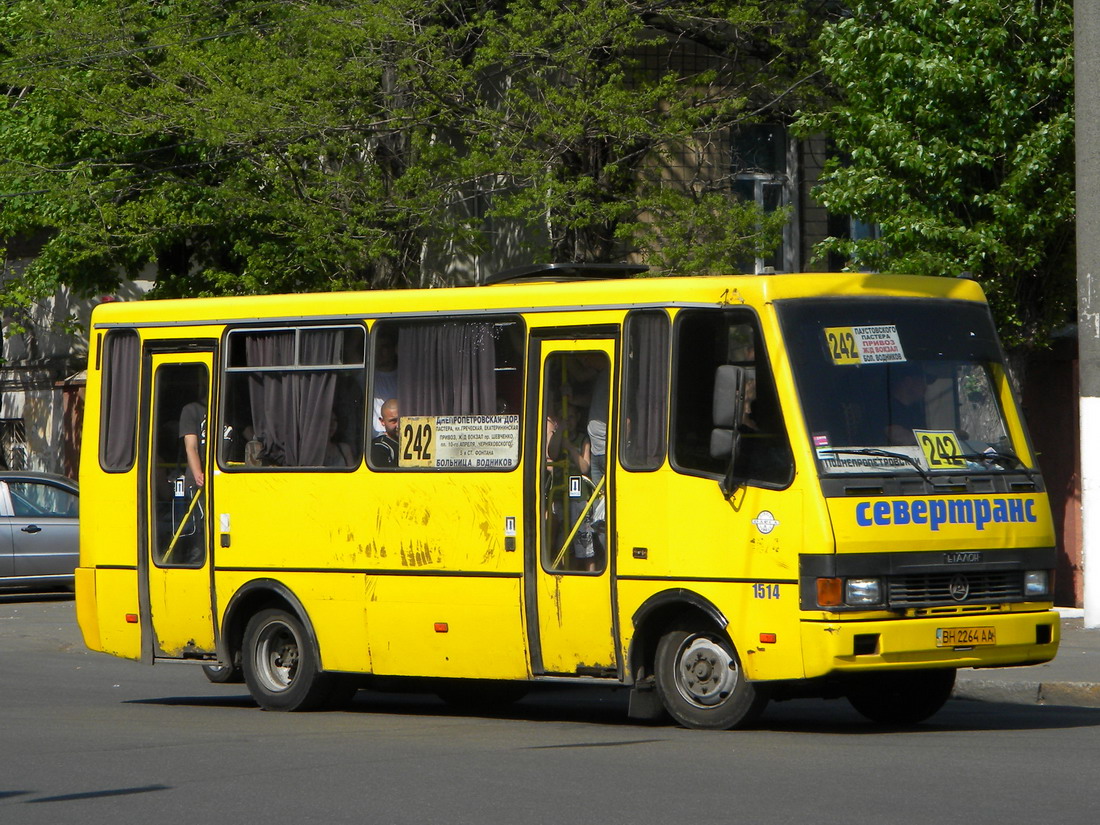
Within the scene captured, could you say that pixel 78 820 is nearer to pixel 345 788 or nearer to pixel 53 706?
pixel 345 788

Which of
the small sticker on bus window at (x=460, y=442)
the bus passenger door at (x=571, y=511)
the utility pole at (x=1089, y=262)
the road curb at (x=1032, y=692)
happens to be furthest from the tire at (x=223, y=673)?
the utility pole at (x=1089, y=262)

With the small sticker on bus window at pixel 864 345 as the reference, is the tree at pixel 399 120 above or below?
above

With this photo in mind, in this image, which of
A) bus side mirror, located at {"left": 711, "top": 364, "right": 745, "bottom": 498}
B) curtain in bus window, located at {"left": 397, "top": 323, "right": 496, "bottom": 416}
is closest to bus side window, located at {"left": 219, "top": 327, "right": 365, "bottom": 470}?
curtain in bus window, located at {"left": 397, "top": 323, "right": 496, "bottom": 416}

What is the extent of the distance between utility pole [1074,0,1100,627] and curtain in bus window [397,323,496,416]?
6.58m

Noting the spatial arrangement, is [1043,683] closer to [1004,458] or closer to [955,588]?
[1004,458]

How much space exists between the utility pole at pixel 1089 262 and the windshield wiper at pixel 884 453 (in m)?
6.14

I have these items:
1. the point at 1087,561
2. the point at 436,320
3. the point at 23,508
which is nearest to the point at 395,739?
the point at 436,320

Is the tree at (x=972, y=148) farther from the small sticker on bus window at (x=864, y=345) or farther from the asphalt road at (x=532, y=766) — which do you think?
the small sticker on bus window at (x=864, y=345)

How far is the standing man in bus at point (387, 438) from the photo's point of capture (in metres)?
11.9

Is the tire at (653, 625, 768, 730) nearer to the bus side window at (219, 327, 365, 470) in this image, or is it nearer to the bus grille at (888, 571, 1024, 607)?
the bus grille at (888, 571, 1024, 607)

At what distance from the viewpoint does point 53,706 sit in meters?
13.1

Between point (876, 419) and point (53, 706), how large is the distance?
248 inches

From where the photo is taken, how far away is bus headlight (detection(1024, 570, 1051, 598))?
34.8 ft

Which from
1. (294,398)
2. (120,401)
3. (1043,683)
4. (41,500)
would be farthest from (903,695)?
(41,500)
